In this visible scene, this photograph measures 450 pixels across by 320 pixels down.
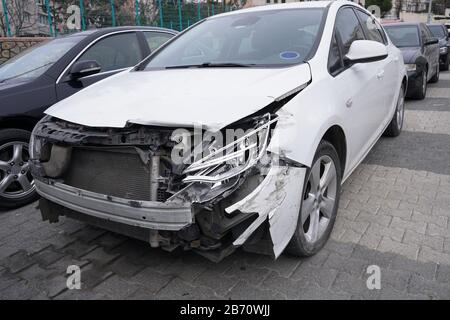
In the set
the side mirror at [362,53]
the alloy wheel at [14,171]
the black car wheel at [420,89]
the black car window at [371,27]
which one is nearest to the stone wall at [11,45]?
the alloy wheel at [14,171]

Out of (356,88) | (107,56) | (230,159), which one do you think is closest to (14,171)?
(107,56)

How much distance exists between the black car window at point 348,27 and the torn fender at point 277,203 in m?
1.54

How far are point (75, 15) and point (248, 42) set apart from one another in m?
8.82

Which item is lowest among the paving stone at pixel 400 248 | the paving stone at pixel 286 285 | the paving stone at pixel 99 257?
the paving stone at pixel 99 257

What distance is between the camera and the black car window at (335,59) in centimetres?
291

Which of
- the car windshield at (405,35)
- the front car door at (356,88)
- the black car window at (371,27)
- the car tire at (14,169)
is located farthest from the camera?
the car windshield at (405,35)

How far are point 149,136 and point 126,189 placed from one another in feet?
1.23

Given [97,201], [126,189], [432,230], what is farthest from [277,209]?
[432,230]

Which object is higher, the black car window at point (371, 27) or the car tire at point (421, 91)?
the black car window at point (371, 27)

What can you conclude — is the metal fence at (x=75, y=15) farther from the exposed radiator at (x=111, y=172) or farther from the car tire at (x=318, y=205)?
the car tire at (x=318, y=205)

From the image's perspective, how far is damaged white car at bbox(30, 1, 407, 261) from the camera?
2.06m

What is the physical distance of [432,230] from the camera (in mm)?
3033

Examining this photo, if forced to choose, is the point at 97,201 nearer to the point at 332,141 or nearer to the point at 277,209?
the point at 277,209

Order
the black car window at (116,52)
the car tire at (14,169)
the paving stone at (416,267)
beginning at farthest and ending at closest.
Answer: the black car window at (116,52), the car tire at (14,169), the paving stone at (416,267)
